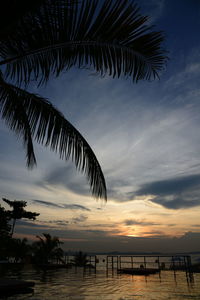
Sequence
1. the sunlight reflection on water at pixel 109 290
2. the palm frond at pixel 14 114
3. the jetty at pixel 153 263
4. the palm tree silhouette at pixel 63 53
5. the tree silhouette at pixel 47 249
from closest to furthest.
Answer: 1. the palm tree silhouette at pixel 63 53
2. the palm frond at pixel 14 114
3. the sunlight reflection on water at pixel 109 290
4. the jetty at pixel 153 263
5. the tree silhouette at pixel 47 249

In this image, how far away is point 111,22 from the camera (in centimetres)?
263

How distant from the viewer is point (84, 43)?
2.96m

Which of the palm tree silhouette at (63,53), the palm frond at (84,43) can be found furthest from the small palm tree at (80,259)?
the palm frond at (84,43)

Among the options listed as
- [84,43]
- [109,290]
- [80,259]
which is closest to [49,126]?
[84,43]

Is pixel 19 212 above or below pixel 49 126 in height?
above

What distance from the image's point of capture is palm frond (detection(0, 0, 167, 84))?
2.57 meters

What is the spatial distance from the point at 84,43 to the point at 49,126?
4.28 feet

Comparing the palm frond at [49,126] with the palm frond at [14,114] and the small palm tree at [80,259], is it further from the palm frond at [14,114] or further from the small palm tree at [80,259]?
the small palm tree at [80,259]

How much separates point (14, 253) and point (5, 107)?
2067 cm

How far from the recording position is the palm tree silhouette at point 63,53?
2549 millimetres

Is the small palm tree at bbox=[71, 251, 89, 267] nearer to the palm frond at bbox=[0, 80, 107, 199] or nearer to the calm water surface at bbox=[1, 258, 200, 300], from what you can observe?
the calm water surface at bbox=[1, 258, 200, 300]

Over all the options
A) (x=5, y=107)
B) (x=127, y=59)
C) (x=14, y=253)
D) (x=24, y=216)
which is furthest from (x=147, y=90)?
(x=24, y=216)

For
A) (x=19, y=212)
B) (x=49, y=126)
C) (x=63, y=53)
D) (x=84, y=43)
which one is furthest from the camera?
(x=19, y=212)

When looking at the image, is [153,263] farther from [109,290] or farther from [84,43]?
[84,43]
